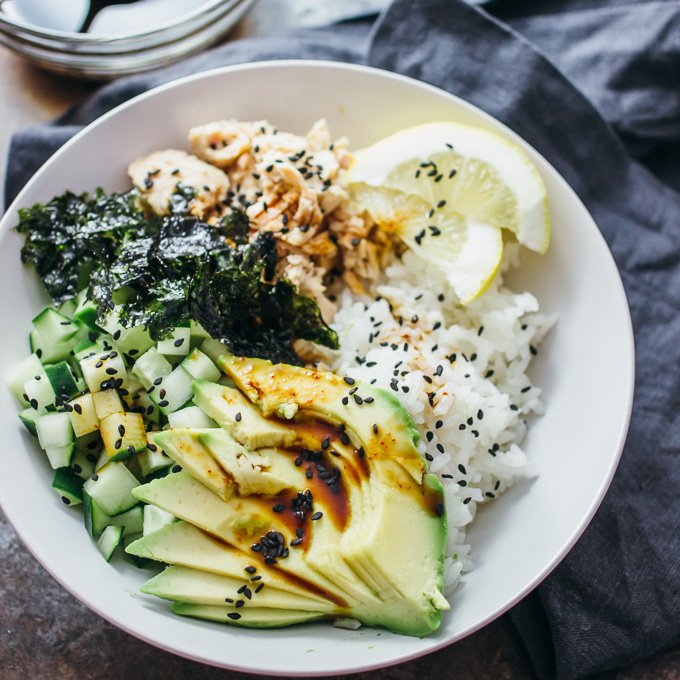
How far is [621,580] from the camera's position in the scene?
2.73m

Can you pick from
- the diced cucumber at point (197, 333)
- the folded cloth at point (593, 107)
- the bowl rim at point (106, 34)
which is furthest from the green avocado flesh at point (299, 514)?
the bowl rim at point (106, 34)

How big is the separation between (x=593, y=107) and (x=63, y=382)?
2.31 m

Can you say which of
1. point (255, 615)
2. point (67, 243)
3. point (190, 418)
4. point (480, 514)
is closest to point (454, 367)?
point (480, 514)

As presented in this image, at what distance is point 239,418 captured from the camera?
7.38 feet

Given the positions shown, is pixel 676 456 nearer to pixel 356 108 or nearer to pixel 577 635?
pixel 577 635

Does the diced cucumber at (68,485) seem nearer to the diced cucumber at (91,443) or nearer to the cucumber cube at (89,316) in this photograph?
the diced cucumber at (91,443)

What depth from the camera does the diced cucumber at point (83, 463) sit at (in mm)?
2389

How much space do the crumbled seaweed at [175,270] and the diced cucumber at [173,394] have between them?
0.59ft

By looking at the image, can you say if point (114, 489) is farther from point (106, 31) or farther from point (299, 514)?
point (106, 31)

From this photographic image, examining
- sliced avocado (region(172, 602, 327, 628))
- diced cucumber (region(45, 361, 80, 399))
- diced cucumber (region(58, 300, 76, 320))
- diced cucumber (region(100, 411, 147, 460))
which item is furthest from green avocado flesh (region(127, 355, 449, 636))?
diced cucumber (region(58, 300, 76, 320))

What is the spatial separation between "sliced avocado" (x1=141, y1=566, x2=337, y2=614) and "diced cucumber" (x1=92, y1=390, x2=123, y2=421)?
0.50 metres

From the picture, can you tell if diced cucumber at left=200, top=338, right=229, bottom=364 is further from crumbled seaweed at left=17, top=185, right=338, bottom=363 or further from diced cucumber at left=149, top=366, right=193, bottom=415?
diced cucumber at left=149, top=366, right=193, bottom=415

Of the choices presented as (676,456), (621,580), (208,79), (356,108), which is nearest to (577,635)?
(621,580)

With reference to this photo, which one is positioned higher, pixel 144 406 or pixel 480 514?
pixel 144 406
